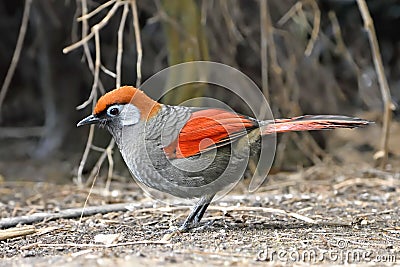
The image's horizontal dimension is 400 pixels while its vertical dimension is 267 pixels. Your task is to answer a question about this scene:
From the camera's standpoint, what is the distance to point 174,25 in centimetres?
483

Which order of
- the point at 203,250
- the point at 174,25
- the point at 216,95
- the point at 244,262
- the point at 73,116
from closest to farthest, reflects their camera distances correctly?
the point at 244,262
the point at 203,250
the point at 174,25
the point at 216,95
the point at 73,116

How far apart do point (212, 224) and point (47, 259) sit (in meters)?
1.09

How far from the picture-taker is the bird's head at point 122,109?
10.6 feet

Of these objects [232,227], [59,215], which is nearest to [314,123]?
[232,227]

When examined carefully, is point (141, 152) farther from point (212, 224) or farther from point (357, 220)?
point (357, 220)

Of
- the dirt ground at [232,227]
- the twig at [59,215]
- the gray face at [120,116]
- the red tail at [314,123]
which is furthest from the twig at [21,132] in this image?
the red tail at [314,123]

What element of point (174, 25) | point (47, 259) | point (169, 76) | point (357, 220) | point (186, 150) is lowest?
point (47, 259)

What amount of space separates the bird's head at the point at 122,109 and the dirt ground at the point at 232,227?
0.54m

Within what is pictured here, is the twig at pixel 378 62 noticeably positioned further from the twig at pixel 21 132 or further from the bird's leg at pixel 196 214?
the twig at pixel 21 132

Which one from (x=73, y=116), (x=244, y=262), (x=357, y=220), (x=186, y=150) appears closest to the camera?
(x=244, y=262)

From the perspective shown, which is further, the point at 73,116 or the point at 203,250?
the point at 73,116

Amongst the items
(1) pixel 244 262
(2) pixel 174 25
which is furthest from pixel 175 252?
(2) pixel 174 25

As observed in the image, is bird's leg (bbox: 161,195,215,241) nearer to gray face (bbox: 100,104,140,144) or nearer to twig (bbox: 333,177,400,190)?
gray face (bbox: 100,104,140,144)

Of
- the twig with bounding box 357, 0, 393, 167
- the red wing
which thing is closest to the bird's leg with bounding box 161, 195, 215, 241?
the red wing
